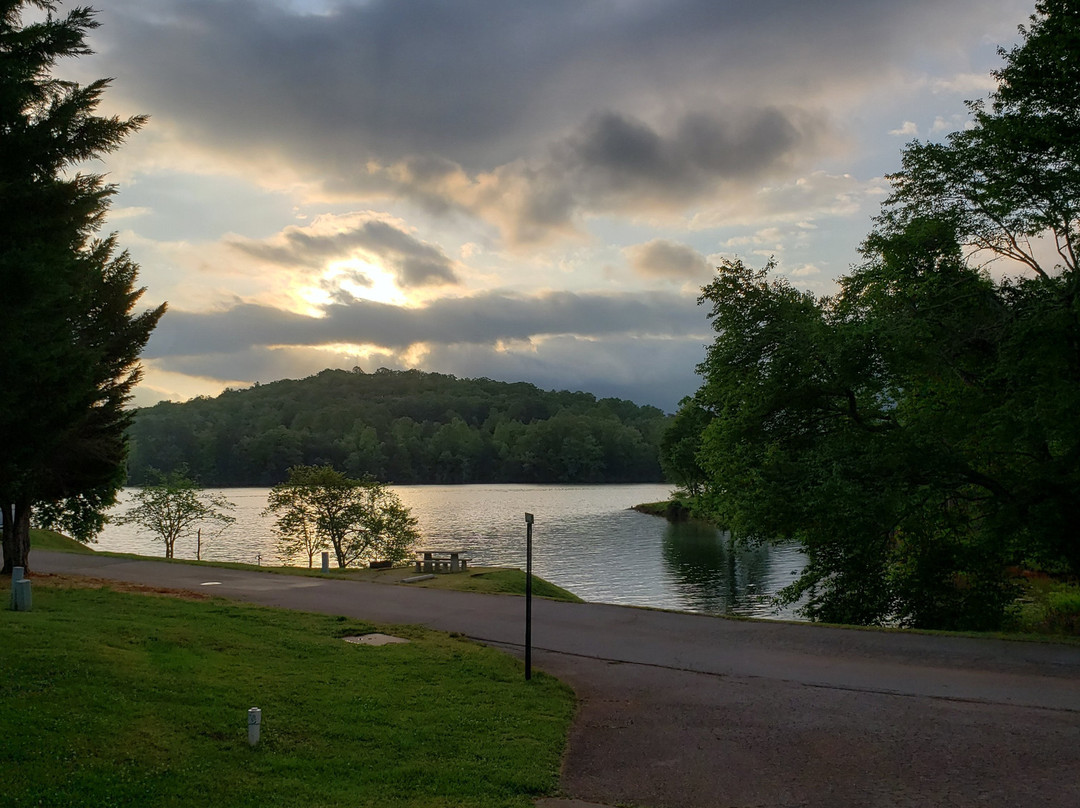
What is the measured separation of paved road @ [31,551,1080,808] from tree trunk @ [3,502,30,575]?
987cm

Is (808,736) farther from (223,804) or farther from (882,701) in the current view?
(223,804)

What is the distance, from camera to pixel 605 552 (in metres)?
49.0

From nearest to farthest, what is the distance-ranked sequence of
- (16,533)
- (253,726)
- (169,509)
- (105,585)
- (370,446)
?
(253,726), (105,585), (16,533), (169,509), (370,446)

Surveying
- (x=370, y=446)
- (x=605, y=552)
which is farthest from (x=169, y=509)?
(x=370, y=446)

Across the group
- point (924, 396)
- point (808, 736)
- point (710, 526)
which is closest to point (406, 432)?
point (710, 526)

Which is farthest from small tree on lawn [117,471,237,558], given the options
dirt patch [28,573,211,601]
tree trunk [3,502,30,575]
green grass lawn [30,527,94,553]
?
dirt patch [28,573,211,601]

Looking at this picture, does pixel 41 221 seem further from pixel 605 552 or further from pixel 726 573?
pixel 605 552

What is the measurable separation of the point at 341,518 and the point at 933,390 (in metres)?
26.8

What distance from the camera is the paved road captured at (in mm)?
7598

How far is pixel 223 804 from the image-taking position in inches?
257

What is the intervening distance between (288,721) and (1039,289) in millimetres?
17675

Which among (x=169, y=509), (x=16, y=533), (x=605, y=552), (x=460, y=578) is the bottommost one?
(x=605, y=552)

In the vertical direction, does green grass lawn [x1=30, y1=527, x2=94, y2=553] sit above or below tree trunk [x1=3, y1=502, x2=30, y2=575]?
below

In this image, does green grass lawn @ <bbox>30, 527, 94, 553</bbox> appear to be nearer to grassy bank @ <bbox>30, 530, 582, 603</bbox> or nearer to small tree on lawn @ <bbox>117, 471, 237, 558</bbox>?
small tree on lawn @ <bbox>117, 471, 237, 558</bbox>
